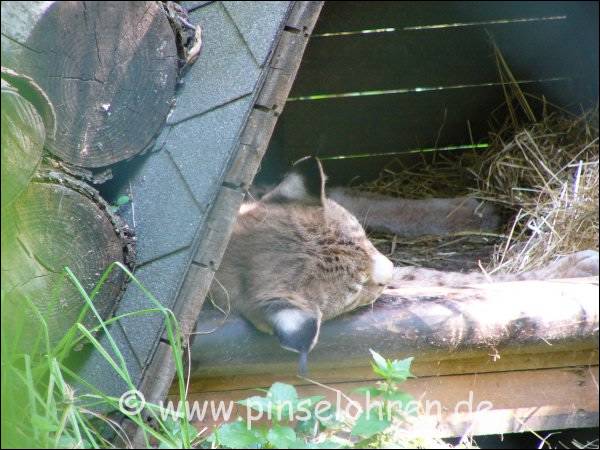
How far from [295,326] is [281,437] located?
0.42m

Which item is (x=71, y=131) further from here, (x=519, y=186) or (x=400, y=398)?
(x=519, y=186)

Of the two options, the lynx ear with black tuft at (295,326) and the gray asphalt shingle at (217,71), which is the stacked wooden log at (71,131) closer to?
the gray asphalt shingle at (217,71)

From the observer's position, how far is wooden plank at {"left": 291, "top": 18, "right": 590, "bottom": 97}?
507 cm

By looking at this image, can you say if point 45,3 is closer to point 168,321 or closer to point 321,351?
point 168,321

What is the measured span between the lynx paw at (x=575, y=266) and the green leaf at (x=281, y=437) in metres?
1.85

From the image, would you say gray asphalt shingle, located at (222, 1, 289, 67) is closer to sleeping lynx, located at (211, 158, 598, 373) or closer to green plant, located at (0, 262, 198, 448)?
sleeping lynx, located at (211, 158, 598, 373)

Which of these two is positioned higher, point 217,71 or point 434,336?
point 217,71

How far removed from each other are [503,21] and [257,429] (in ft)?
12.3

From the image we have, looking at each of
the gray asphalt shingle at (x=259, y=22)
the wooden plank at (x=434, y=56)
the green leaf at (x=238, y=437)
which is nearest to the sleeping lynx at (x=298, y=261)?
the green leaf at (x=238, y=437)

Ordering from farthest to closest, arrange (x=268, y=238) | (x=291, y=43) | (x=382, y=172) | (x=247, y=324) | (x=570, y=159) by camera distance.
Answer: (x=382, y=172) → (x=570, y=159) → (x=268, y=238) → (x=247, y=324) → (x=291, y=43)

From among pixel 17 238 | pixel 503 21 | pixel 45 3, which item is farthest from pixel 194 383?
pixel 503 21

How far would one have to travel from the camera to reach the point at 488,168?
496 cm

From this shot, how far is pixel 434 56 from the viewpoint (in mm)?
5117

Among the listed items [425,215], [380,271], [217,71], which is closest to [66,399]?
[217,71]
